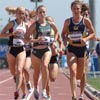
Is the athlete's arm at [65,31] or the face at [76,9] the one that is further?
the athlete's arm at [65,31]

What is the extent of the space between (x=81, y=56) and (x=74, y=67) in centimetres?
49

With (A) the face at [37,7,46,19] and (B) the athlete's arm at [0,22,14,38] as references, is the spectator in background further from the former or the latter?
(B) the athlete's arm at [0,22,14,38]

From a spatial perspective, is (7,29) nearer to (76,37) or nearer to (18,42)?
(18,42)

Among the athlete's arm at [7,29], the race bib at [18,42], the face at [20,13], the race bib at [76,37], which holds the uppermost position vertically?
the face at [20,13]

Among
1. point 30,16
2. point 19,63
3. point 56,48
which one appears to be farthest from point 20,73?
point 30,16

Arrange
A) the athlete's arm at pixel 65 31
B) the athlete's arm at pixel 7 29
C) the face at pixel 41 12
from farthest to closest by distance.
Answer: the athlete's arm at pixel 7 29 → the face at pixel 41 12 → the athlete's arm at pixel 65 31

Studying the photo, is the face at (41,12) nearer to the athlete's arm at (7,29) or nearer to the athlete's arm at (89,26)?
the athlete's arm at (7,29)

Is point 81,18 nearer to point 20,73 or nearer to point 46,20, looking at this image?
point 46,20

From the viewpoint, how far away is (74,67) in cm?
1372

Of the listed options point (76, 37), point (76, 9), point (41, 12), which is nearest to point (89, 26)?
point (76, 37)

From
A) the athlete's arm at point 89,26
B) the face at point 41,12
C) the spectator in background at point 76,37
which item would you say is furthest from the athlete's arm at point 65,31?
the face at point 41,12

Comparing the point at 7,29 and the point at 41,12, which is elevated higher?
the point at 41,12

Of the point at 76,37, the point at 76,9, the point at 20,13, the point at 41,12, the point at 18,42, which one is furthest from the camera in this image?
the point at 18,42

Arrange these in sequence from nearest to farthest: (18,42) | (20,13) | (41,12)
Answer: (41,12) → (20,13) → (18,42)
